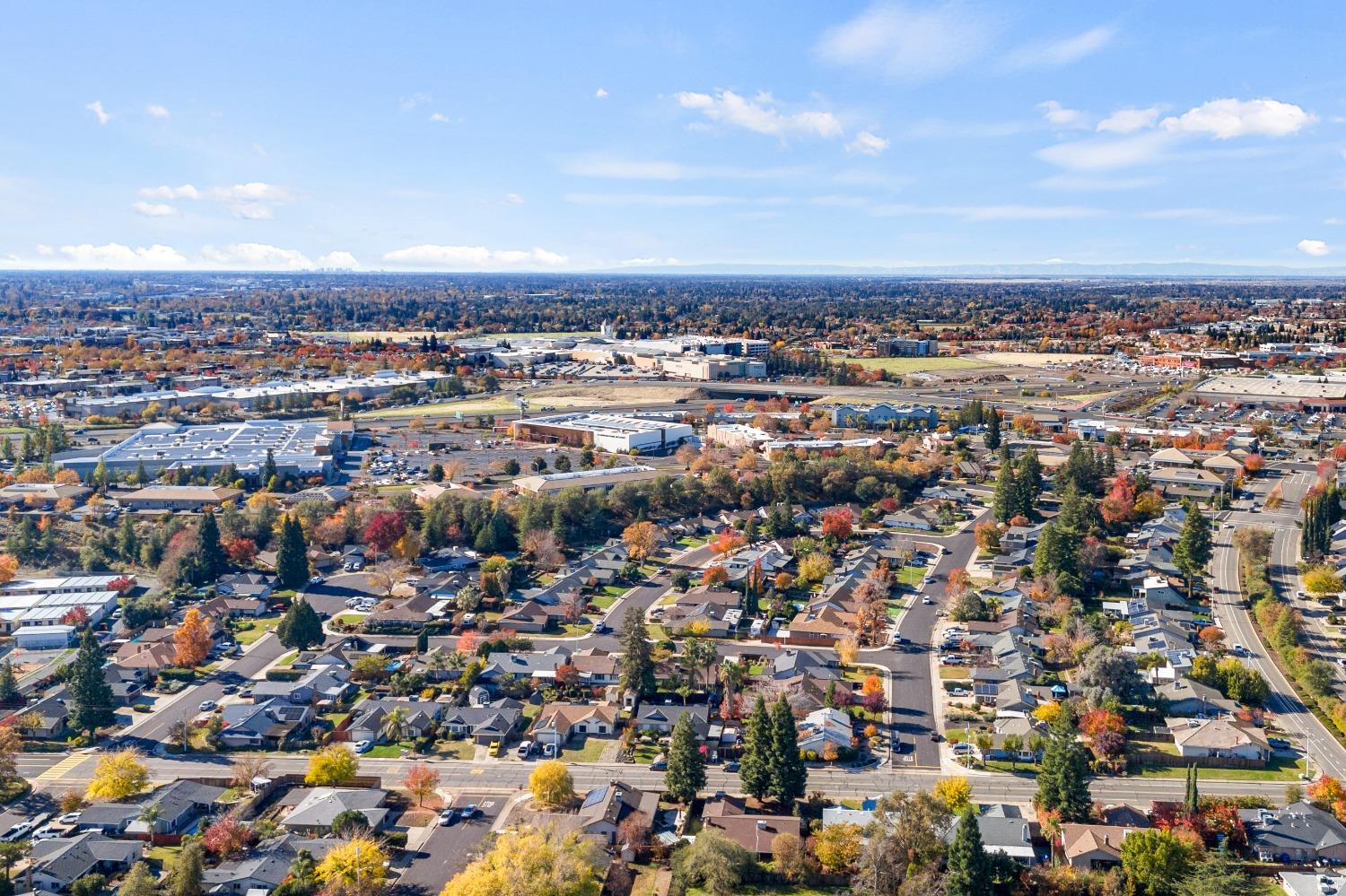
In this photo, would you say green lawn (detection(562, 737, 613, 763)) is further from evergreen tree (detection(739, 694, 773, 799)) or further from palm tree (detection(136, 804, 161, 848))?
palm tree (detection(136, 804, 161, 848))

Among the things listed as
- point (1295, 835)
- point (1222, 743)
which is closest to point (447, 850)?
point (1295, 835)

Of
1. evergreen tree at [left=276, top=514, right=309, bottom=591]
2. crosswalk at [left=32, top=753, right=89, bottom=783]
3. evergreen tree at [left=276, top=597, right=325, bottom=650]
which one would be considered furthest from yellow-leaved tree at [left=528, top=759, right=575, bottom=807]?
evergreen tree at [left=276, top=514, right=309, bottom=591]

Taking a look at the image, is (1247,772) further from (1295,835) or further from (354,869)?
(354,869)

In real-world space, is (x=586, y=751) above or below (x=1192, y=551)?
below

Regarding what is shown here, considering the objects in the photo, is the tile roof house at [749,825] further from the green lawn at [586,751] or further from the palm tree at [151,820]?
the palm tree at [151,820]

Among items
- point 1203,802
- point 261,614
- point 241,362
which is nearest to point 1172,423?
point 1203,802
